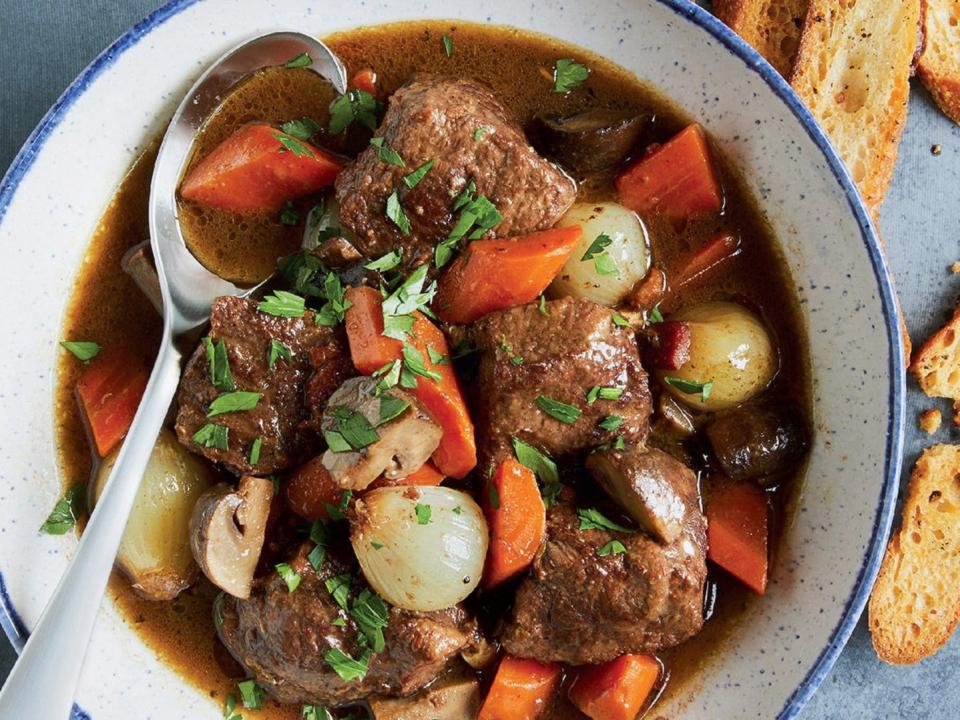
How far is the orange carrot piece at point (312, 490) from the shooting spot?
9.34ft

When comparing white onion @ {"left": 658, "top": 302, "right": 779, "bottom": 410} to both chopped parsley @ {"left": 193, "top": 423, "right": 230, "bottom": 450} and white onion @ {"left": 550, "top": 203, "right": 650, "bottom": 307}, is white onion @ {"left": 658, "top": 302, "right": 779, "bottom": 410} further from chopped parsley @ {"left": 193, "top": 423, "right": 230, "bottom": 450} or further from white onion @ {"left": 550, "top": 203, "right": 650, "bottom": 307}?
chopped parsley @ {"left": 193, "top": 423, "right": 230, "bottom": 450}

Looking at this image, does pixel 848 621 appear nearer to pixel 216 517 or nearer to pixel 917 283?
pixel 917 283

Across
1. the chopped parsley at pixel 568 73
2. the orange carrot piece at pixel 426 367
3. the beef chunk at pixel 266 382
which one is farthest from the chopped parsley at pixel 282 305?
the chopped parsley at pixel 568 73

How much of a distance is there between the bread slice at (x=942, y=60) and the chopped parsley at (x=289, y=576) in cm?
289

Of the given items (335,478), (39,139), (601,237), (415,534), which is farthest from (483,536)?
(39,139)

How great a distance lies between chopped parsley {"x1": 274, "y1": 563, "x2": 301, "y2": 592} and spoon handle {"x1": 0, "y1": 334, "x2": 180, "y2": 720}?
1.63 ft

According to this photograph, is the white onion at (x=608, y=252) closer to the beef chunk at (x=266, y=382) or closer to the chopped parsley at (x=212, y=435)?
the beef chunk at (x=266, y=382)

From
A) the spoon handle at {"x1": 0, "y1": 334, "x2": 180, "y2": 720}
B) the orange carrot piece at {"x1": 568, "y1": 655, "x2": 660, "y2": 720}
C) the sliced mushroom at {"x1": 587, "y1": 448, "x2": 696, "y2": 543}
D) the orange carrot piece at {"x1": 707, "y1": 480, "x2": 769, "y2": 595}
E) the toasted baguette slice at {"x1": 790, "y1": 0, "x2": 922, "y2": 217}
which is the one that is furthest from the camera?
the toasted baguette slice at {"x1": 790, "y1": 0, "x2": 922, "y2": 217}

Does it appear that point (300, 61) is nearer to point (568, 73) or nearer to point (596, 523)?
point (568, 73)

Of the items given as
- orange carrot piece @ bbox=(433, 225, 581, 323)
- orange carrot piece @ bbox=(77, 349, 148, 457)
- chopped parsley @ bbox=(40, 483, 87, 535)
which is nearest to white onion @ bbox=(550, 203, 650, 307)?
orange carrot piece @ bbox=(433, 225, 581, 323)

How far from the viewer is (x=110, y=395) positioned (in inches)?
120

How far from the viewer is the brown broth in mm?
3057

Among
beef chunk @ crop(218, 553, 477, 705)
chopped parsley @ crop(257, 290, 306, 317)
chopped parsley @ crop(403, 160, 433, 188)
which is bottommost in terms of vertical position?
beef chunk @ crop(218, 553, 477, 705)

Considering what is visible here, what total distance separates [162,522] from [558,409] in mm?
1350
